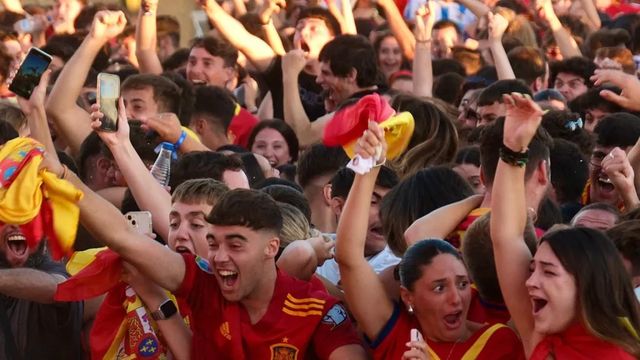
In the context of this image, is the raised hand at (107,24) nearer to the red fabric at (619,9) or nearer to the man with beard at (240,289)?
the man with beard at (240,289)

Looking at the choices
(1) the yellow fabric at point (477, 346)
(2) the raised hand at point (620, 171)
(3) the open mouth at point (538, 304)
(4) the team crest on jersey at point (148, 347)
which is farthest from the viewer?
(2) the raised hand at point (620, 171)

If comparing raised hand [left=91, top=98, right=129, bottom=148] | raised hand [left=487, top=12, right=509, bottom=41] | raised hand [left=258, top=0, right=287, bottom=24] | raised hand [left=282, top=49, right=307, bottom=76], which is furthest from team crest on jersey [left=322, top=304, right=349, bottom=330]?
raised hand [left=258, top=0, right=287, bottom=24]

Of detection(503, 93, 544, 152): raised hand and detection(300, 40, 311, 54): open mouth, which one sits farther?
detection(300, 40, 311, 54): open mouth

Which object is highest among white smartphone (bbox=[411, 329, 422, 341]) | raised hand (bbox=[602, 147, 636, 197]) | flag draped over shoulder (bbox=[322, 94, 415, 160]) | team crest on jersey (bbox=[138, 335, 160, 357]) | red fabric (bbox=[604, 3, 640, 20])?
flag draped over shoulder (bbox=[322, 94, 415, 160])

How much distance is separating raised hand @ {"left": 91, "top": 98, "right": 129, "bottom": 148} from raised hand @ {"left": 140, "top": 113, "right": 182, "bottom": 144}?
65.0 inches

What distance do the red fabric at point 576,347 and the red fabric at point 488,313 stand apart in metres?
0.64

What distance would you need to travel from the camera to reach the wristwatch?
261 inches

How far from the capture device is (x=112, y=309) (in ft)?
22.6

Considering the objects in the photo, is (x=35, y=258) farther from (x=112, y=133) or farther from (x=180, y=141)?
(x=180, y=141)

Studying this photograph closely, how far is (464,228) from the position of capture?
22.6 feet

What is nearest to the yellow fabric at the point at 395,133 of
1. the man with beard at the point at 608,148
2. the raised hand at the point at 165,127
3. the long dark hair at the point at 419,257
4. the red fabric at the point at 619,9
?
the long dark hair at the point at 419,257

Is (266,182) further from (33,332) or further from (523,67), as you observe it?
(523,67)

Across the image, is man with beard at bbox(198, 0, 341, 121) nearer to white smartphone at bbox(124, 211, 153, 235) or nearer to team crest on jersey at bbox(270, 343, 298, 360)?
white smartphone at bbox(124, 211, 153, 235)

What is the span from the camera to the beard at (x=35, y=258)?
7.49 metres
